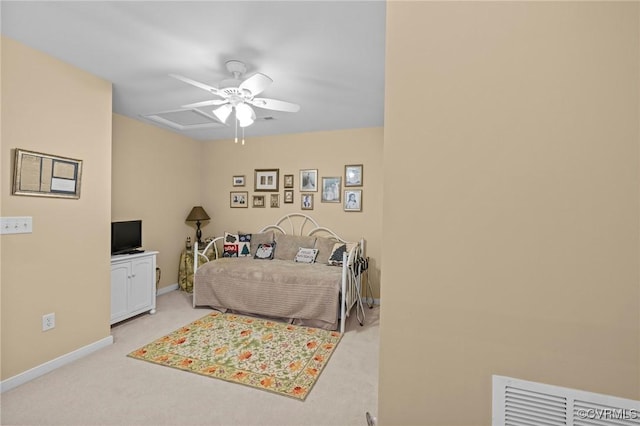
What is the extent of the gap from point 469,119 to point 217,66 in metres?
2.12

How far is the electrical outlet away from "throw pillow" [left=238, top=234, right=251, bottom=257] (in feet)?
7.35

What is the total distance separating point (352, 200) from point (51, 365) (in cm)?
355

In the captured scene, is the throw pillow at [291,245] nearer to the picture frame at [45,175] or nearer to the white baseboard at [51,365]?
the white baseboard at [51,365]

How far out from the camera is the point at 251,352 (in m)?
2.62

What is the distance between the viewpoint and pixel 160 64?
231cm

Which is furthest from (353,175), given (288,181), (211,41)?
(211,41)

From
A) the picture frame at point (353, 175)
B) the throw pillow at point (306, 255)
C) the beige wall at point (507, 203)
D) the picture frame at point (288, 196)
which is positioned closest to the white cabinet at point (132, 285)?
the throw pillow at point (306, 255)

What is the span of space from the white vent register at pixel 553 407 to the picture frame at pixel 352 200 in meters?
3.51

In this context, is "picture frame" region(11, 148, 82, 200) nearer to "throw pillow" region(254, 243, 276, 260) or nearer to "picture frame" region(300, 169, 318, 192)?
"throw pillow" region(254, 243, 276, 260)

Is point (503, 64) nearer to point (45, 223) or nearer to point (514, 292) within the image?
point (514, 292)

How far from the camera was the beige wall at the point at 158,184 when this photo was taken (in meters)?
3.71

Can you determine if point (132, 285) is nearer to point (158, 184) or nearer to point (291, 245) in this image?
point (158, 184)

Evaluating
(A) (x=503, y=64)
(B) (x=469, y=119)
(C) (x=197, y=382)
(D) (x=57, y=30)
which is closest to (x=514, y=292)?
(B) (x=469, y=119)

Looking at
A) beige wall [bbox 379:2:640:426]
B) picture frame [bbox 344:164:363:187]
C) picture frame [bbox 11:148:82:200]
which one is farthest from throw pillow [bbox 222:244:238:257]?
beige wall [bbox 379:2:640:426]
